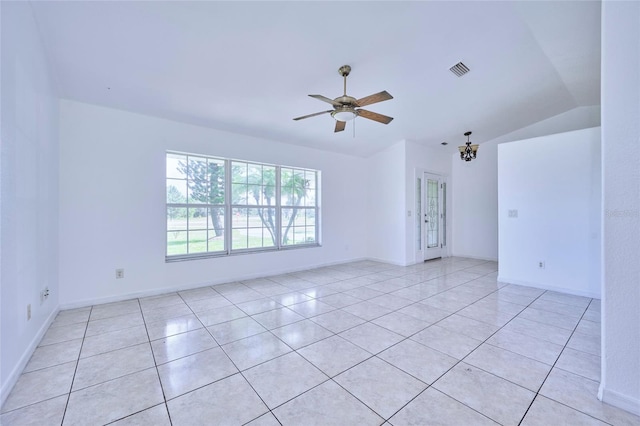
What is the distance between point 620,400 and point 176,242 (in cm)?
486

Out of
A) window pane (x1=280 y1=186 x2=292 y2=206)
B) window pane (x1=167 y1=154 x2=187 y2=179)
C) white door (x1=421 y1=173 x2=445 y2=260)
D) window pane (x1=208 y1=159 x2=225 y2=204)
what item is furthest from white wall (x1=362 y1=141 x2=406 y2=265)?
window pane (x1=167 y1=154 x2=187 y2=179)

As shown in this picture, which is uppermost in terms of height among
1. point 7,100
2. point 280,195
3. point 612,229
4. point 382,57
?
point 382,57

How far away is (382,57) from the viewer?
3061 mm

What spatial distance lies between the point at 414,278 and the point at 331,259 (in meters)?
1.89

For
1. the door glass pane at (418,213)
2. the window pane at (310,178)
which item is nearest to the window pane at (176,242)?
the window pane at (310,178)

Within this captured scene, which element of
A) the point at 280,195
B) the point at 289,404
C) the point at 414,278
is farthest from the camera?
the point at 280,195

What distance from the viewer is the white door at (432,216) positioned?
6375 mm

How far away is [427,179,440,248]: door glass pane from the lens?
6.57 m

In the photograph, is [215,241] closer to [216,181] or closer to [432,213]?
[216,181]

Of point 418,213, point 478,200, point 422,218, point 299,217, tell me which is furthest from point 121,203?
point 478,200

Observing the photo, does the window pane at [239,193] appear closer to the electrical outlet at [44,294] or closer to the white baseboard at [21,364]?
the electrical outlet at [44,294]

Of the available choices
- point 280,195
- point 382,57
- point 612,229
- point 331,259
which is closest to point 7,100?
point 382,57

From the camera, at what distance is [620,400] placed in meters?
1.64

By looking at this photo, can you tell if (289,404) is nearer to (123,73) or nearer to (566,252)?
(123,73)
